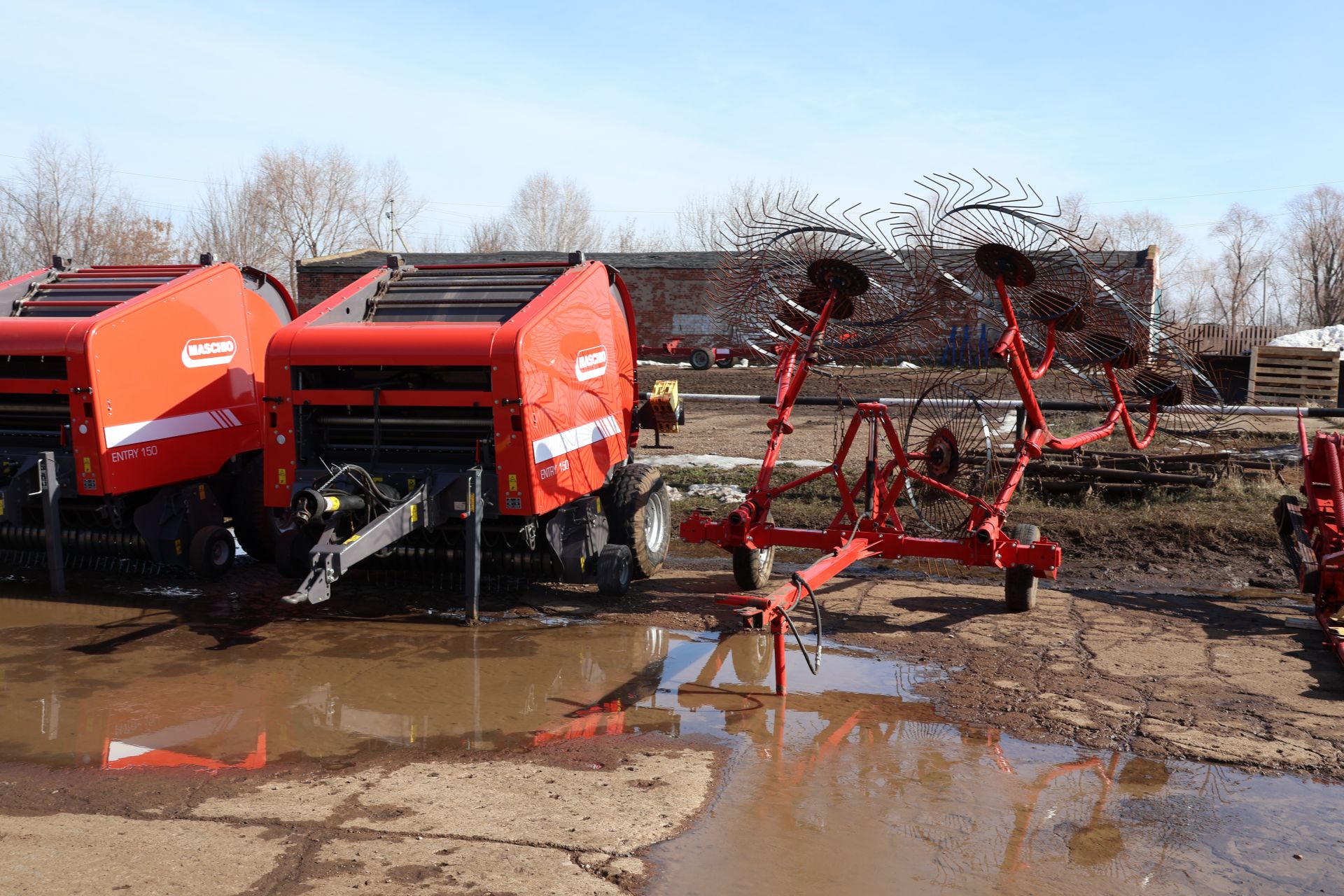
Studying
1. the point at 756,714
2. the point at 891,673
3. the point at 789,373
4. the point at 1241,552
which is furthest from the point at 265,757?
the point at 1241,552

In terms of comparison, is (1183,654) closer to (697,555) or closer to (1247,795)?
(1247,795)

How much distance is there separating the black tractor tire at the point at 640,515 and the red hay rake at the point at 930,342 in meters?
0.54

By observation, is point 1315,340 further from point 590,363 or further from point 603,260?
point 590,363

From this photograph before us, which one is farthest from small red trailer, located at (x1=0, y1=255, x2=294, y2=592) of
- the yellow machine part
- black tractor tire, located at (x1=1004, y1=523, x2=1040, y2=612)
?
black tractor tire, located at (x1=1004, y1=523, x2=1040, y2=612)

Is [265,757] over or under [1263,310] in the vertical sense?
under

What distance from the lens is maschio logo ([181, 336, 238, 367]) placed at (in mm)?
8773

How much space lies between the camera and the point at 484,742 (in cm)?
530

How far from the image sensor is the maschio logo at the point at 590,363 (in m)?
8.08

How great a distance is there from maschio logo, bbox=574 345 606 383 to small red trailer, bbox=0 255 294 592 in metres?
2.91

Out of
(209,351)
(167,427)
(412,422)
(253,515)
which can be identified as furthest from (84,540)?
(412,422)

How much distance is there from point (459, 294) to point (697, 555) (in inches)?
124

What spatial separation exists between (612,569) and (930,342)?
3.11 meters

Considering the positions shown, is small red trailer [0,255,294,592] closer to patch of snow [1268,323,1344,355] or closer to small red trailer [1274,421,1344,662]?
small red trailer [1274,421,1344,662]

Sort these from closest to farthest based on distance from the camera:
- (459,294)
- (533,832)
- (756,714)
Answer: (533,832), (756,714), (459,294)
